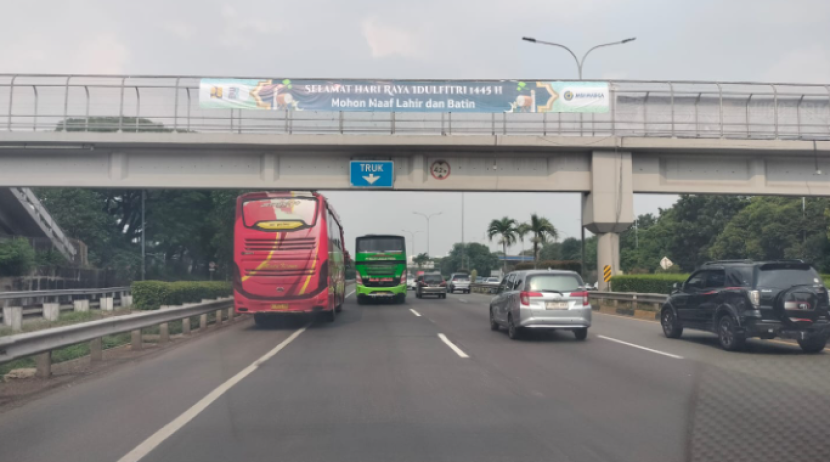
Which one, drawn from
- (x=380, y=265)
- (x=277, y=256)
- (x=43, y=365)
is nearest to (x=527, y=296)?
(x=277, y=256)

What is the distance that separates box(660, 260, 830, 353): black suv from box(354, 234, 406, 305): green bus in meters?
22.1

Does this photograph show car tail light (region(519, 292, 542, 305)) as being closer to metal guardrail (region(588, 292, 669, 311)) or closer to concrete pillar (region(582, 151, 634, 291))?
metal guardrail (region(588, 292, 669, 311))

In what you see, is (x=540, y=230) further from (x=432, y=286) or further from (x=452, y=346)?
(x=452, y=346)

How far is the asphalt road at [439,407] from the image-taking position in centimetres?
648

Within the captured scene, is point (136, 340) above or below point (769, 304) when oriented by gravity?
below

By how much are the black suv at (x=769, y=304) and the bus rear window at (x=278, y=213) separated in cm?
1054

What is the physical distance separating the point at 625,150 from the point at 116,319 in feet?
69.6

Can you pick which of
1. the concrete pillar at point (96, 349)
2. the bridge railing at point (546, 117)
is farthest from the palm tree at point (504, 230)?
the concrete pillar at point (96, 349)

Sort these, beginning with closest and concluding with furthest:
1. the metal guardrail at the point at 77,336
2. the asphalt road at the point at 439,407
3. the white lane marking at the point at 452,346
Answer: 1. the asphalt road at the point at 439,407
2. the metal guardrail at the point at 77,336
3. the white lane marking at the point at 452,346

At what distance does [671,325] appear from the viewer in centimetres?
1647

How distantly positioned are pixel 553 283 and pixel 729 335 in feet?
12.4

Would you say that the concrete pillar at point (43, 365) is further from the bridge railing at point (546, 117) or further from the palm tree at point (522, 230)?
the palm tree at point (522, 230)

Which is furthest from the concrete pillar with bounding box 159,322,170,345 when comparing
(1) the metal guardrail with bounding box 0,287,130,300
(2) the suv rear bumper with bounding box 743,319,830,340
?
(1) the metal guardrail with bounding box 0,287,130,300

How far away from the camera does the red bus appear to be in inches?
742
